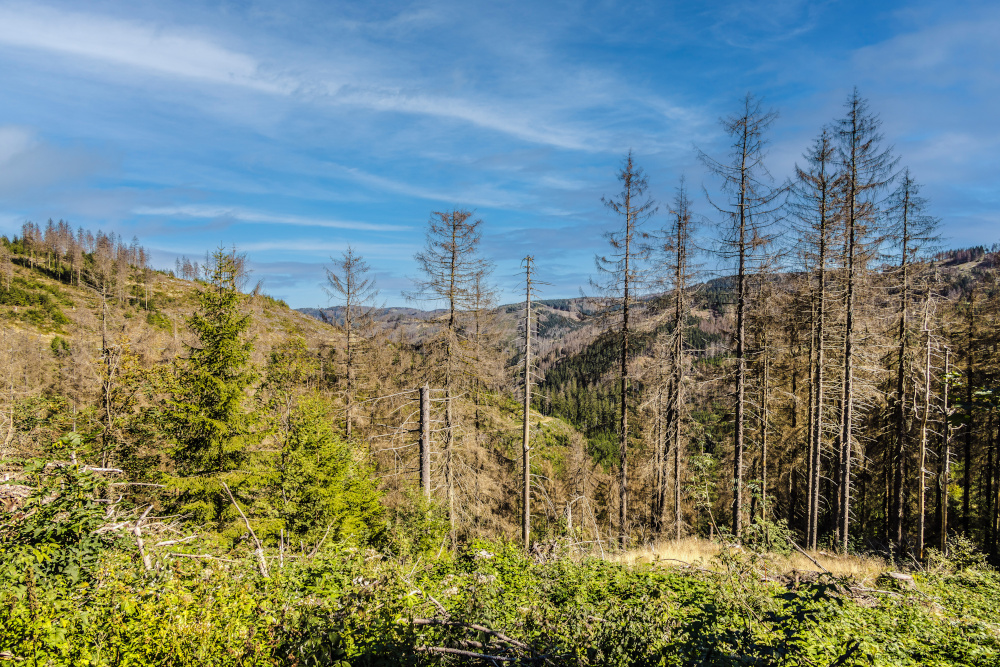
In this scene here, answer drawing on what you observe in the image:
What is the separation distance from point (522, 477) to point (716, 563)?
36.2 ft

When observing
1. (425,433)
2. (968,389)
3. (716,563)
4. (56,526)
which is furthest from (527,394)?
(968,389)

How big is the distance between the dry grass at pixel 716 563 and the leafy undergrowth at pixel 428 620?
227 centimetres

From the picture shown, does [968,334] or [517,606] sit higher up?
[968,334]

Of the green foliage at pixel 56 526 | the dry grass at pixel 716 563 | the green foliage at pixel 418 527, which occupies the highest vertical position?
the green foliage at pixel 56 526

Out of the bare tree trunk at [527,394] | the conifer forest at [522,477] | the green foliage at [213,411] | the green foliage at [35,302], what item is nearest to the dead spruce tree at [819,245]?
the conifer forest at [522,477]

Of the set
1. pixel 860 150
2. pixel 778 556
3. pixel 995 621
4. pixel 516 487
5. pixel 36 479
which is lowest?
pixel 516 487

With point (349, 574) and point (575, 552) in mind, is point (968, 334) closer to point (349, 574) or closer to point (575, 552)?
point (575, 552)

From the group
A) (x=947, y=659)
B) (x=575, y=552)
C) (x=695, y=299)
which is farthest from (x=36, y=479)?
(x=695, y=299)

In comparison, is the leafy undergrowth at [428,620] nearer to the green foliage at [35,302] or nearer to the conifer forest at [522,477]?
the conifer forest at [522,477]

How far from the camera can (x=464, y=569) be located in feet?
24.6

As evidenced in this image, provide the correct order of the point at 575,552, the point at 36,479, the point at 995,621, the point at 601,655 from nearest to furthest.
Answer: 1. the point at 601,655
2. the point at 36,479
3. the point at 995,621
4. the point at 575,552

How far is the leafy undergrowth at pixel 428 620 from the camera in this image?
12.8 ft

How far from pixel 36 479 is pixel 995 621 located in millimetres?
12781

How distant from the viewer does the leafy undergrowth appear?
12.8 feet
